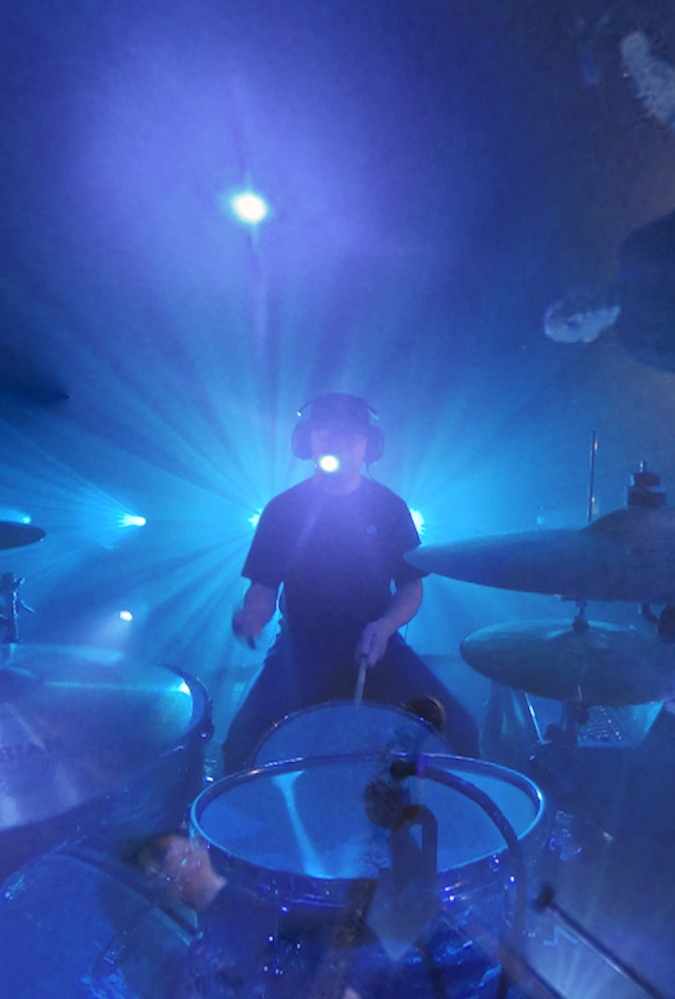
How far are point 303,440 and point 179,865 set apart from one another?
5.86ft

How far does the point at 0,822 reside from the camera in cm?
115

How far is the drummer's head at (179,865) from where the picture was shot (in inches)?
38.3

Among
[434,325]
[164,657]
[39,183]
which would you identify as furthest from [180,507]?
[39,183]

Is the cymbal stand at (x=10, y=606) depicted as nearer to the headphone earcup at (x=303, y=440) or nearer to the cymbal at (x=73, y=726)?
the cymbal at (x=73, y=726)

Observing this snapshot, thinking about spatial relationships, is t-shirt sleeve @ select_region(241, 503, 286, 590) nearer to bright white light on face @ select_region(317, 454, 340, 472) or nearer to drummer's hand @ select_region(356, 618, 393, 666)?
bright white light on face @ select_region(317, 454, 340, 472)

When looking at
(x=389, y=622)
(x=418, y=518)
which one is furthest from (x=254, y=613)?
(x=418, y=518)

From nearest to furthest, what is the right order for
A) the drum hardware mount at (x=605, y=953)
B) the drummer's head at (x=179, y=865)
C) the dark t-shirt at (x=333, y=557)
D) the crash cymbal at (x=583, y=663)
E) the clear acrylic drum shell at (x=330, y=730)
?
the drummer's head at (x=179, y=865)
the drum hardware mount at (x=605, y=953)
the crash cymbal at (x=583, y=663)
the clear acrylic drum shell at (x=330, y=730)
the dark t-shirt at (x=333, y=557)

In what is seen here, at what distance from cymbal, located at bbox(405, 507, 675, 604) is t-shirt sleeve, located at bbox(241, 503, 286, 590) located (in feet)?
3.85

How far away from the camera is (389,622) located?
2074 millimetres

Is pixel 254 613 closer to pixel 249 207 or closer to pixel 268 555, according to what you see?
pixel 268 555

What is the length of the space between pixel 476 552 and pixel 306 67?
3.33 ft

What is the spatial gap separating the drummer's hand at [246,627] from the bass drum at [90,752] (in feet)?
1.55

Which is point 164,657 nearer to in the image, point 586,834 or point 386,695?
point 386,695

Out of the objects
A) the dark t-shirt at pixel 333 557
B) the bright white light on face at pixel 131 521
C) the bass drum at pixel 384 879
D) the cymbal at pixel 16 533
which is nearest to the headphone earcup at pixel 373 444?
the dark t-shirt at pixel 333 557
